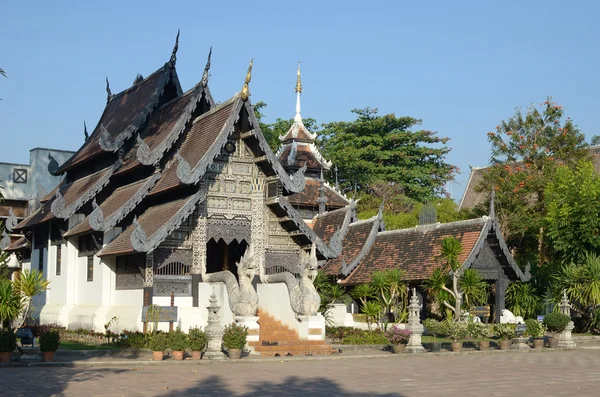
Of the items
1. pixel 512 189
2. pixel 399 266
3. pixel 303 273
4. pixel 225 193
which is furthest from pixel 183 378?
pixel 512 189

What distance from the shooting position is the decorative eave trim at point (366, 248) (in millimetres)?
32825

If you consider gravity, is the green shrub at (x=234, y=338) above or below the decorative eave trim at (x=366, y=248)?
below

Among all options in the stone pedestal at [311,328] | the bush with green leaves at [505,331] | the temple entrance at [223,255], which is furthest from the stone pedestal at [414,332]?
the temple entrance at [223,255]

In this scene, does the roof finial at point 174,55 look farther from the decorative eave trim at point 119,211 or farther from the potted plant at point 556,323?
the potted plant at point 556,323

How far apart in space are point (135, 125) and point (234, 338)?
10.3m

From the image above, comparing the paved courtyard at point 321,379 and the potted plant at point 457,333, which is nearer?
the paved courtyard at point 321,379

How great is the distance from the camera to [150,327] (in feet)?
76.7

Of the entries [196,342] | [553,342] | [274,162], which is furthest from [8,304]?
[553,342]

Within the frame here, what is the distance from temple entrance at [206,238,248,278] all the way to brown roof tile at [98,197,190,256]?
3.66 metres

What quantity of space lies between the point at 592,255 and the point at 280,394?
19.4 meters

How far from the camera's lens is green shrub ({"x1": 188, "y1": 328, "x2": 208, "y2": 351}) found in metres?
19.3

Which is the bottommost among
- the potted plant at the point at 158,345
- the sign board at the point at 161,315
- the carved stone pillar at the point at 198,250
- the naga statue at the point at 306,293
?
the potted plant at the point at 158,345

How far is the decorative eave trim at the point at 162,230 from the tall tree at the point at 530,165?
22081 millimetres

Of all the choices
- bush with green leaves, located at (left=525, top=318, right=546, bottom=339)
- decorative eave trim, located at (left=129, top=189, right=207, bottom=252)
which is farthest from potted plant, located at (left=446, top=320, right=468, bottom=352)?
decorative eave trim, located at (left=129, top=189, right=207, bottom=252)
